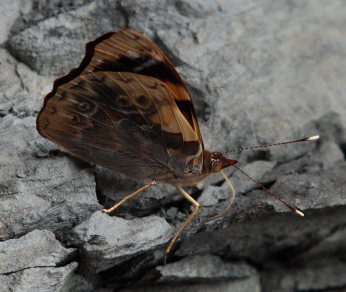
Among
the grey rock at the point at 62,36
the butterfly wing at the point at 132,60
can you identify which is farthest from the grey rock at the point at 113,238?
the grey rock at the point at 62,36

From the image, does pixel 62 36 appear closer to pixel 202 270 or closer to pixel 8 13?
pixel 8 13

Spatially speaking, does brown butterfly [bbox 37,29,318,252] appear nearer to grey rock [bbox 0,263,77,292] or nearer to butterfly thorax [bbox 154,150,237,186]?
butterfly thorax [bbox 154,150,237,186]

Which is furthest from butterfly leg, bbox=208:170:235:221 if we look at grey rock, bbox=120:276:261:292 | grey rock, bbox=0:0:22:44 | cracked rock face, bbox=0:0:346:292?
grey rock, bbox=0:0:22:44

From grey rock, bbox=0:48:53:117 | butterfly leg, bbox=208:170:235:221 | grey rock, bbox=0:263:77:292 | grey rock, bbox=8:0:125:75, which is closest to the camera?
grey rock, bbox=0:263:77:292

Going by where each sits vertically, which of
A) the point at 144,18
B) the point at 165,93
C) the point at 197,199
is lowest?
the point at 197,199

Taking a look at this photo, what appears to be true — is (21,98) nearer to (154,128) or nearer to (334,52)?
(154,128)

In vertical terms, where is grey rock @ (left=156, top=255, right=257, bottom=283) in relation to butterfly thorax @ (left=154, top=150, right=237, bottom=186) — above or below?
below

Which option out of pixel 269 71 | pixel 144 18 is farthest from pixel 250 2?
pixel 144 18
